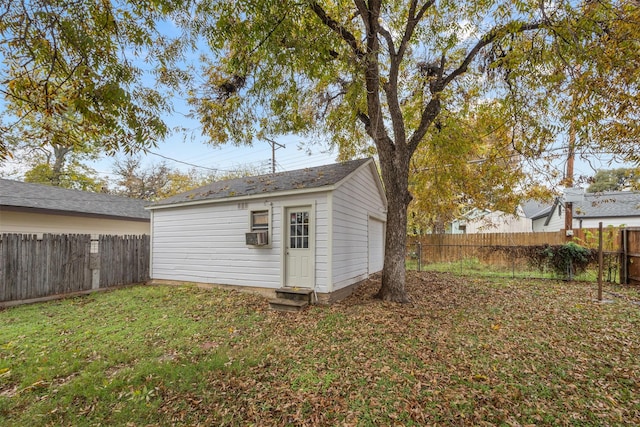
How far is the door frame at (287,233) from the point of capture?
6453 mm

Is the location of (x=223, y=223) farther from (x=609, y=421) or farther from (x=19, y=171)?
(x=19, y=171)

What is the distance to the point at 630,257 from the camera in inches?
336

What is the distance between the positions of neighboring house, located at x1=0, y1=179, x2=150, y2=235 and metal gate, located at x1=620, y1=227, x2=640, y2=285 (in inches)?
680

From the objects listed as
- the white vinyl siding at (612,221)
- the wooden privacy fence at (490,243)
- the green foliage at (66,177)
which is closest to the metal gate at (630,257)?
the wooden privacy fence at (490,243)

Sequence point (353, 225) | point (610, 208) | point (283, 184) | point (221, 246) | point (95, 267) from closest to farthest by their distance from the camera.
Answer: point (283, 184)
point (353, 225)
point (221, 246)
point (95, 267)
point (610, 208)

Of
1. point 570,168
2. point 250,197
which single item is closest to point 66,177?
point 250,197

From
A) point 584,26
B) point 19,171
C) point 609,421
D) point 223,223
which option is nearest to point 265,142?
point 223,223

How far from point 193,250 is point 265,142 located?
12.9 ft

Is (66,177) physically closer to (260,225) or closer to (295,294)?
(260,225)

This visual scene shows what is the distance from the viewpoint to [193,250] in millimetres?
8492

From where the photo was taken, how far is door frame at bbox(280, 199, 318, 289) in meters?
6.45

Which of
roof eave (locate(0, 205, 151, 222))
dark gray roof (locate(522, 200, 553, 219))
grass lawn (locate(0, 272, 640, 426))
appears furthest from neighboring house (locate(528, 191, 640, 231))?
roof eave (locate(0, 205, 151, 222))

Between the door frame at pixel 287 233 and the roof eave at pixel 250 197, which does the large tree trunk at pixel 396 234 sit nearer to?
the roof eave at pixel 250 197

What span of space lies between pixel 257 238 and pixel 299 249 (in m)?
1.12
